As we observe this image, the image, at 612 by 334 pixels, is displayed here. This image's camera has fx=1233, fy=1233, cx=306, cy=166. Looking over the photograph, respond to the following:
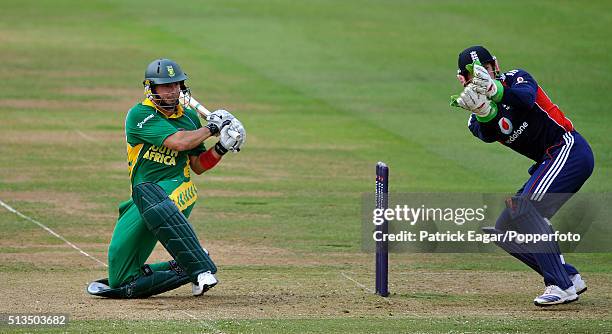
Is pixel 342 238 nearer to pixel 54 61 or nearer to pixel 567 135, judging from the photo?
pixel 567 135

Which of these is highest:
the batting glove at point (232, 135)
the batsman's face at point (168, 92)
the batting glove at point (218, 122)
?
the batsman's face at point (168, 92)

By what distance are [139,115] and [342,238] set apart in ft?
14.3

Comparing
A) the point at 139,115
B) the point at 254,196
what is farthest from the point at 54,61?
the point at 139,115

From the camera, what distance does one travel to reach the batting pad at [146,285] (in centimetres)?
988

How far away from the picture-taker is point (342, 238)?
537 inches

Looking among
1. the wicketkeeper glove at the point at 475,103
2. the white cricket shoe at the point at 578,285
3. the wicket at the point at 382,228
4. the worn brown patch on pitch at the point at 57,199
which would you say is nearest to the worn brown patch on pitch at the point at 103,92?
the worn brown patch on pitch at the point at 57,199

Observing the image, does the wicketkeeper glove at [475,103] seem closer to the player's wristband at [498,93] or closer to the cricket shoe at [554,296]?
the player's wristband at [498,93]

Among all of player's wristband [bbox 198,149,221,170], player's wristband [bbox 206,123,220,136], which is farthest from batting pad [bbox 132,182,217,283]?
player's wristband [bbox 206,123,220,136]

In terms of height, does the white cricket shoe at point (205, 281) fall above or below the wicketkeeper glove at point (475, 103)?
below

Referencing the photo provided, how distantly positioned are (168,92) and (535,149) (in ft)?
9.71

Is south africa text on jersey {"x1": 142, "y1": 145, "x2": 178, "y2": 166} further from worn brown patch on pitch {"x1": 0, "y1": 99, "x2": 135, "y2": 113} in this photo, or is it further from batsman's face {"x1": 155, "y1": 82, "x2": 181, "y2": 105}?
worn brown patch on pitch {"x1": 0, "y1": 99, "x2": 135, "y2": 113}

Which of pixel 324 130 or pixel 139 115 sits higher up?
pixel 139 115

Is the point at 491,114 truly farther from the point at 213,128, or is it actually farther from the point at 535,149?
the point at 213,128

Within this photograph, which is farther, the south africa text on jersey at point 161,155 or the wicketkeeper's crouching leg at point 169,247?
the south africa text on jersey at point 161,155
